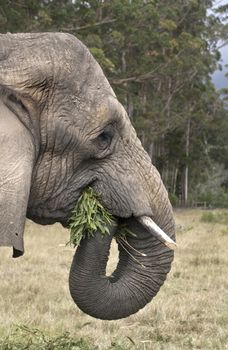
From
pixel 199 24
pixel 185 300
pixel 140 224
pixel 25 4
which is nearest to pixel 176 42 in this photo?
pixel 25 4

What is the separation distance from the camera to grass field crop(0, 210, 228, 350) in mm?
5418

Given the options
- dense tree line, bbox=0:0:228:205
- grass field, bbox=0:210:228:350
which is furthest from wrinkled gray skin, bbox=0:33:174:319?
dense tree line, bbox=0:0:228:205

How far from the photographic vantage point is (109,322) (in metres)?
6.29

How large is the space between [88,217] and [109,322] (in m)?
3.37

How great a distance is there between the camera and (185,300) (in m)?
7.52

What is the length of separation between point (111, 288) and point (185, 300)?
4473 millimetres

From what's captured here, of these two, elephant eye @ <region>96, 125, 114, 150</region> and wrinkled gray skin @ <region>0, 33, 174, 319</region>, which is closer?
wrinkled gray skin @ <region>0, 33, 174, 319</region>

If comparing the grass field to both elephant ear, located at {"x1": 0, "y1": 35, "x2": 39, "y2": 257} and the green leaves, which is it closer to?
the green leaves

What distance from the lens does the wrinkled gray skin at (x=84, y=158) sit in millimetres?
2975

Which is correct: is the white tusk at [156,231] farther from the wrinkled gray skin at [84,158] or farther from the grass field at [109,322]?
the grass field at [109,322]

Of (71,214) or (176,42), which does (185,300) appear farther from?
(176,42)

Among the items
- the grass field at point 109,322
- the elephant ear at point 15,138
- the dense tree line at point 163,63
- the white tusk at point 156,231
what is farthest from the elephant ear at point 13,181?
the dense tree line at point 163,63

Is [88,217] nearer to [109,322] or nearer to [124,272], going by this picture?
[124,272]

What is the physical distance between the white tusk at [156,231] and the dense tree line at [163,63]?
40.7 feet
